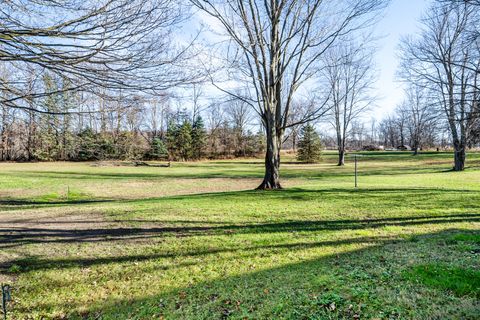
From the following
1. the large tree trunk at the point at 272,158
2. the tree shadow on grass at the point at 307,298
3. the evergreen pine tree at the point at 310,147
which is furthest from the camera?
the evergreen pine tree at the point at 310,147

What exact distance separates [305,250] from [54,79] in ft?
15.4

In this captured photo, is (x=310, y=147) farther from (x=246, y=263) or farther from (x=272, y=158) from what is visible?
(x=246, y=263)

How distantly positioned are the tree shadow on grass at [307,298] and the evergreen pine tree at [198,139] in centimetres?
4400

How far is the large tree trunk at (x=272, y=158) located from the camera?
1136 cm

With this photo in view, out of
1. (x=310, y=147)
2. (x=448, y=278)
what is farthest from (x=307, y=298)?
(x=310, y=147)

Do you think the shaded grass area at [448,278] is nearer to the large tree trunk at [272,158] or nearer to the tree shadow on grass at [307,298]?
the tree shadow on grass at [307,298]

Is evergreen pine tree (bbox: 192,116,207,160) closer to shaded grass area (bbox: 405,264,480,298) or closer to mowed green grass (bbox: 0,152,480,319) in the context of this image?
mowed green grass (bbox: 0,152,480,319)

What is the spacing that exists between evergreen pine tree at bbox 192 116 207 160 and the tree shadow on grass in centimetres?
4400

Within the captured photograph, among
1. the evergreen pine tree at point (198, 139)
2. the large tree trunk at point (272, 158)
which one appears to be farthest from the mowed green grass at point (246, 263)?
the evergreen pine tree at point (198, 139)

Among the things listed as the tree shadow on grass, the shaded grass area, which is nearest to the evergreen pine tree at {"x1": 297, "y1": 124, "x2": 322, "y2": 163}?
the tree shadow on grass

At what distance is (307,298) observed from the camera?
3045 mm

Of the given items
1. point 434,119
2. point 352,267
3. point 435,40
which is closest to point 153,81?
point 352,267

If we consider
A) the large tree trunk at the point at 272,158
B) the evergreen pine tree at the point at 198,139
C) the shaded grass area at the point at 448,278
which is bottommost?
the shaded grass area at the point at 448,278

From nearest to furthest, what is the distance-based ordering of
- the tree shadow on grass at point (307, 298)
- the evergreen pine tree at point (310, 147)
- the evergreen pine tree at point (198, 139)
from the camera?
1. the tree shadow on grass at point (307, 298)
2. the evergreen pine tree at point (310, 147)
3. the evergreen pine tree at point (198, 139)
